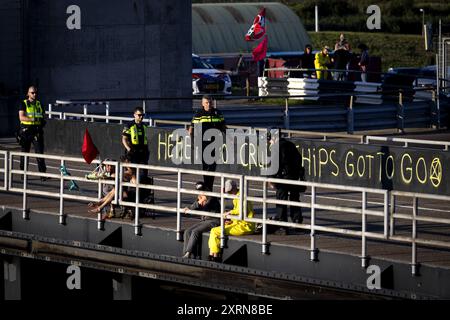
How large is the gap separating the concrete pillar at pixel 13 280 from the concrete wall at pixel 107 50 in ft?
48.9

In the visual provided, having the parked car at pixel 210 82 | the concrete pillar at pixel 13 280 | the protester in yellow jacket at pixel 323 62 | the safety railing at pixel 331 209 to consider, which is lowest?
the concrete pillar at pixel 13 280

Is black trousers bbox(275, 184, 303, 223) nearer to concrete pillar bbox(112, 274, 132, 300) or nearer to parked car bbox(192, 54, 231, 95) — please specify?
concrete pillar bbox(112, 274, 132, 300)

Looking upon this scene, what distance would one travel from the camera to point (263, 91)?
4456cm

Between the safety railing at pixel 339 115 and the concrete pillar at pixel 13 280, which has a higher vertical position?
the safety railing at pixel 339 115

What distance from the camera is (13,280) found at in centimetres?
2256

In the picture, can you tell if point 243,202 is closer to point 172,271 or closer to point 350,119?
point 172,271

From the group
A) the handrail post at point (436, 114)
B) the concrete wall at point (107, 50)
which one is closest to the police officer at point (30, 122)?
the concrete wall at point (107, 50)

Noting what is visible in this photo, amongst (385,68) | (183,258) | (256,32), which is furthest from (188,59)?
(385,68)

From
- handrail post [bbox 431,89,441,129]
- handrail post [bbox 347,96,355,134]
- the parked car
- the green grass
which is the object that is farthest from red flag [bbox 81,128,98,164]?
the green grass

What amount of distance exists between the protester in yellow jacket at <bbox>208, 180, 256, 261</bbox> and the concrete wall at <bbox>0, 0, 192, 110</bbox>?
1839 cm

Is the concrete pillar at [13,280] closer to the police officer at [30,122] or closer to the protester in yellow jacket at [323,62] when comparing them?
the police officer at [30,122]

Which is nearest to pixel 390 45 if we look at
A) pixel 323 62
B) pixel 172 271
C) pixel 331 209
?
pixel 323 62

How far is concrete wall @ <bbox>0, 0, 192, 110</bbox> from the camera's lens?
122ft

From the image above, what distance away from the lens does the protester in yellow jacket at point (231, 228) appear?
1905 cm
